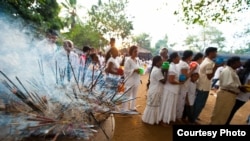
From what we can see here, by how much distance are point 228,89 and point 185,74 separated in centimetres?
99

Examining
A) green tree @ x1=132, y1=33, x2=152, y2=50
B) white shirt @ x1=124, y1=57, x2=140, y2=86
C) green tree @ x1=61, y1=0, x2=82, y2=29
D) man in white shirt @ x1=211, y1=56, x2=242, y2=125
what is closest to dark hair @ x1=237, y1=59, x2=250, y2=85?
man in white shirt @ x1=211, y1=56, x2=242, y2=125

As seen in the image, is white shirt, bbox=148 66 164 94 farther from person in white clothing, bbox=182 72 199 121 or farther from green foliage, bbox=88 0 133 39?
green foliage, bbox=88 0 133 39

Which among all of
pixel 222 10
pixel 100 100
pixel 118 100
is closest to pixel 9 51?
pixel 100 100

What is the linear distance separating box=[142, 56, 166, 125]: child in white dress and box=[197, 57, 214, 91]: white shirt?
991mm

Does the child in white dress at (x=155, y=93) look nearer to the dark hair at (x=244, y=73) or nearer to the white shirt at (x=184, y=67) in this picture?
the white shirt at (x=184, y=67)

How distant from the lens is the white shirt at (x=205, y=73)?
5.05 metres

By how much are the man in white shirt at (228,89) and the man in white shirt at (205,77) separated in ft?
1.09

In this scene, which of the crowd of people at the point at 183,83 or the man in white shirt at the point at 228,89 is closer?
the man in white shirt at the point at 228,89

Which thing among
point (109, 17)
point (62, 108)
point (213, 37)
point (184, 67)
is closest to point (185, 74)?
point (184, 67)

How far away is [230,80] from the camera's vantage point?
4461 mm

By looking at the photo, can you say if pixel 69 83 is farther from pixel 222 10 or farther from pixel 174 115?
pixel 222 10

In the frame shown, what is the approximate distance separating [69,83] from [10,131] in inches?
32.6

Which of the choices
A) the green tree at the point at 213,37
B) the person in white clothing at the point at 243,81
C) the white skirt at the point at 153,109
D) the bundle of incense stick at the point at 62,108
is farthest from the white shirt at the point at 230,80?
the green tree at the point at 213,37

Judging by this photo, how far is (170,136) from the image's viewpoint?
4637mm
